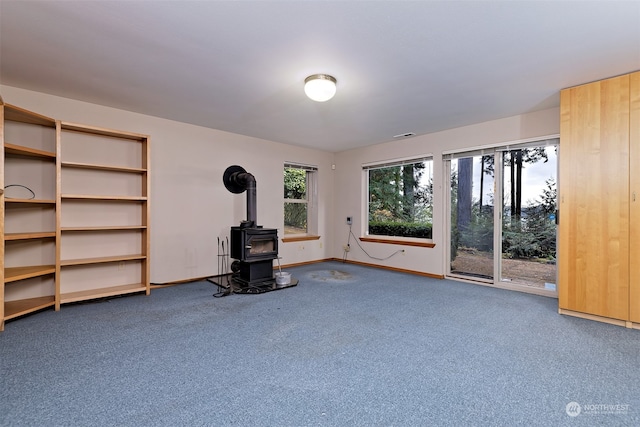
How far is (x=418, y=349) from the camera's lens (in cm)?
224

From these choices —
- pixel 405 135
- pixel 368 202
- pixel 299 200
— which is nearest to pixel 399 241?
pixel 368 202

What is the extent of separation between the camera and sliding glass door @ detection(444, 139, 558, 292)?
12.6 feet

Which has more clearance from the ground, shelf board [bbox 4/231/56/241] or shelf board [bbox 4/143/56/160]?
shelf board [bbox 4/143/56/160]

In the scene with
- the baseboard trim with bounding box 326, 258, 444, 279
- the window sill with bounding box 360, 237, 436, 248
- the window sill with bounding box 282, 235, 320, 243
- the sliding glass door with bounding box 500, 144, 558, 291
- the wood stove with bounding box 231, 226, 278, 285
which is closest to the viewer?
the sliding glass door with bounding box 500, 144, 558, 291

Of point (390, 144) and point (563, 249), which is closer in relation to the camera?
point (563, 249)

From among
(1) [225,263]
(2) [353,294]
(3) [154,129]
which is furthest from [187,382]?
(3) [154,129]

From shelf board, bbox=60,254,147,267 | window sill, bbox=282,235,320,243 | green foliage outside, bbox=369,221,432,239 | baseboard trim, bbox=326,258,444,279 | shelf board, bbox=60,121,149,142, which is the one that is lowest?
baseboard trim, bbox=326,258,444,279

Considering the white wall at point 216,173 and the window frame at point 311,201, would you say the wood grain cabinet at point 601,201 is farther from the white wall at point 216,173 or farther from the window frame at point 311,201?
the window frame at point 311,201

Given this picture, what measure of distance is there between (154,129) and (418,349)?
4.24 m

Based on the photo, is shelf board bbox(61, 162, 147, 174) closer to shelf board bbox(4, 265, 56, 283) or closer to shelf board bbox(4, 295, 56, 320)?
shelf board bbox(4, 265, 56, 283)

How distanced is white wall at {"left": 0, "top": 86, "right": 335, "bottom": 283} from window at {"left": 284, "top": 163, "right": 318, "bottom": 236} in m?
0.27

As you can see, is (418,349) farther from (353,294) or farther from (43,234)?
(43,234)

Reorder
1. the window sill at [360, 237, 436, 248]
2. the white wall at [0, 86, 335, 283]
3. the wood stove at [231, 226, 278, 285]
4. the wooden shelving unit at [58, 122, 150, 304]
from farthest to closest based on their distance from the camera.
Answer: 1. the window sill at [360, 237, 436, 248]
2. the wood stove at [231, 226, 278, 285]
3. the white wall at [0, 86, 335, 283]
4. the wooden shelving unit at [58, 122, 150, 304]

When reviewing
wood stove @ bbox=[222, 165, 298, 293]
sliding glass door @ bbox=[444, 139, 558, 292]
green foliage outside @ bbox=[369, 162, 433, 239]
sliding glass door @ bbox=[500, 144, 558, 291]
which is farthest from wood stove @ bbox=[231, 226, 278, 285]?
sliding glass door @ bbox=[500, 144, 558, 291]
